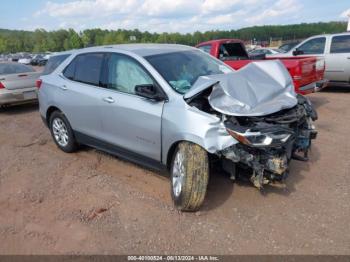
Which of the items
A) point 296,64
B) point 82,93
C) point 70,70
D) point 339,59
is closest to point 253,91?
point 82,93

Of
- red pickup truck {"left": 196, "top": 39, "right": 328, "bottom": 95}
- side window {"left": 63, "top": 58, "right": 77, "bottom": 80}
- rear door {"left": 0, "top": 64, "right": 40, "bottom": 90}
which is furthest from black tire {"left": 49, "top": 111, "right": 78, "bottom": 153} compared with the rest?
rear door {"left": 0, "top": 64, "right": 40, "bottom": 90}

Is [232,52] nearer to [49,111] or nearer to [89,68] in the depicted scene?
[89,68]

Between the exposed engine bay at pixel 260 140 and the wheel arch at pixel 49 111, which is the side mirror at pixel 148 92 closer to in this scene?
the exposed engine bay at pixel 260 140

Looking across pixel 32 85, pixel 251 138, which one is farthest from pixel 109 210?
pixel 32 85

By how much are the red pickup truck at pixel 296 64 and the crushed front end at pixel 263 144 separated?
337 cm

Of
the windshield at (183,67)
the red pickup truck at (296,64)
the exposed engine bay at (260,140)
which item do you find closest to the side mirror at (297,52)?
the red pickup truck at (296,64)

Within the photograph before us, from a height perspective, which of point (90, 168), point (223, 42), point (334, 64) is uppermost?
point (223, 42)

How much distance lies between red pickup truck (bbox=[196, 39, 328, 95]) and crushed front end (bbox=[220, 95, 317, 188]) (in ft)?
11.1

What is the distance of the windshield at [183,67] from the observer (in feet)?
12.9

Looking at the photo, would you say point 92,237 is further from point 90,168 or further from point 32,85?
point 32,85

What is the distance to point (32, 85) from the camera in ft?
30.7

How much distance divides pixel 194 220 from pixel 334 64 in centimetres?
822

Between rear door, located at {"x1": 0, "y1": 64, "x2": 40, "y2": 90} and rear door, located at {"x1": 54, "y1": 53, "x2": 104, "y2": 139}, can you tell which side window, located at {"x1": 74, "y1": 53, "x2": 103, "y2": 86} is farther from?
rear door, located at {"x1": 0, "y1": 64, "x2": 40, "y2": 90}

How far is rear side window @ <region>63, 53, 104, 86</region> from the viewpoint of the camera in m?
4.71
